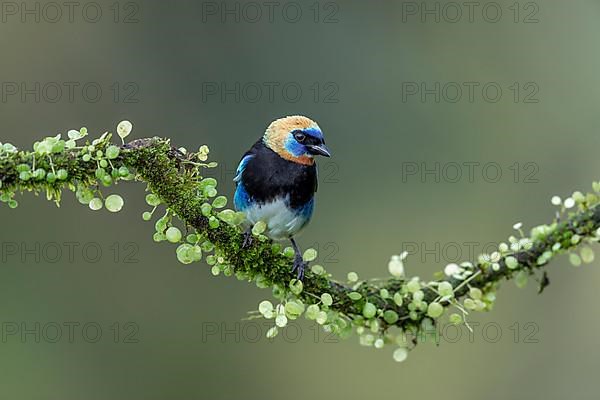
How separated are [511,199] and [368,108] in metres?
1.12

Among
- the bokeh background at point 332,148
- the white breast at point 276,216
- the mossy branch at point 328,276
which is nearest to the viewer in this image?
the mossy branch at point 328,276

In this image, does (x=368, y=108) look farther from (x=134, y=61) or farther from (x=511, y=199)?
(x=134, y=61)

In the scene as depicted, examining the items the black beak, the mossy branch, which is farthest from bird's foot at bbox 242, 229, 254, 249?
the black beak

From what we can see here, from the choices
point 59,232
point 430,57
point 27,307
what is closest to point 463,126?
point 430,57

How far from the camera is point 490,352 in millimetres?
5398

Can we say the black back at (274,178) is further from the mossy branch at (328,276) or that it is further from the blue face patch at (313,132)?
the mossy branch at (328,276)

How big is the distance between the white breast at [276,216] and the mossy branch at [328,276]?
0.54m

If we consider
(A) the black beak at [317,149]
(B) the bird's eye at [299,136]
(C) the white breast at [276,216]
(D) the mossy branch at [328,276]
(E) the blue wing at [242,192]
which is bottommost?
(D) the mossy branch at [328,276]

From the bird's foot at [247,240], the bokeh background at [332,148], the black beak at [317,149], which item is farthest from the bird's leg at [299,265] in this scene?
the bokeh background at [332,148]

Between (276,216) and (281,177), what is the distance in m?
0.13

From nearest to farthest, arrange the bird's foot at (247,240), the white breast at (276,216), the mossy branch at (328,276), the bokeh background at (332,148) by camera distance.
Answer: the mossy branch at (328,276) → the bird's foot at (247,240) → the white breast at (276,216) → the bokeh background at (332,148)

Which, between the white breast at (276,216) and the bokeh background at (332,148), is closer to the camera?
the white breast at (276,216)

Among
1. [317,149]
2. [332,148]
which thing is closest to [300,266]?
[317,149]

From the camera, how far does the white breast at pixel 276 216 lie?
9.30 feet
